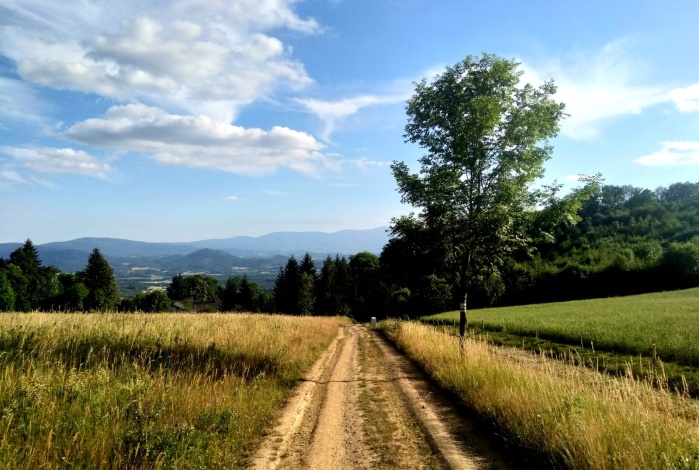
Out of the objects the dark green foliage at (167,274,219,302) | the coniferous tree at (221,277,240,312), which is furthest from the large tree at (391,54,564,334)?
the dark green foliage at (167,274,219,302)

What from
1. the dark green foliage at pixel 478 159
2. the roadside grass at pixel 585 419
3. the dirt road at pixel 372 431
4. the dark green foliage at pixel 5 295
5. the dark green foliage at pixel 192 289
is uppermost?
the dark green foliage at pixel 478 159

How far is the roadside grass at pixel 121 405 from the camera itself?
458cm

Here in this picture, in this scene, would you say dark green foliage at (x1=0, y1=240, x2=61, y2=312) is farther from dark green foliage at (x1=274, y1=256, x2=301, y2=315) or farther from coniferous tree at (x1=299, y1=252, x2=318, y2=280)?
coniferous tree at (x1=299, y1=252, x2=318, y2=280)

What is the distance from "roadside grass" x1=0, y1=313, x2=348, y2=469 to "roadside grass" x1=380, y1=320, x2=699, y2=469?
4504 millimetres

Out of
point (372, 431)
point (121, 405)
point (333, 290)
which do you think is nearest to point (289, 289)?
point (333, 290)

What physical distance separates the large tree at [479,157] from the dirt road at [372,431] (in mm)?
5019

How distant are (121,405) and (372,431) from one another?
4.30 m

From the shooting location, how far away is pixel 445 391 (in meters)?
9.83

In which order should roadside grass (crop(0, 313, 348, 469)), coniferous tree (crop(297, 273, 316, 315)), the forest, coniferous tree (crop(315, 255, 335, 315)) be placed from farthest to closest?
coniferous tree (crop(315, 255, 335, 315)) < coniferous tree (crop(297, 273, 316, 315)) < the forest < roadside grass (crop(0, 313, 348, 469))

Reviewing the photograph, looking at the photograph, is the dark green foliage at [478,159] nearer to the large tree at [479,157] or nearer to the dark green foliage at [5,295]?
the large tree at [479,157]

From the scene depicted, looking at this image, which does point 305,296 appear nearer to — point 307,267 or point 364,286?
point 307,267

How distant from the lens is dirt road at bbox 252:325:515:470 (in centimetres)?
579

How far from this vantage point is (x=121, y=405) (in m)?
6.01

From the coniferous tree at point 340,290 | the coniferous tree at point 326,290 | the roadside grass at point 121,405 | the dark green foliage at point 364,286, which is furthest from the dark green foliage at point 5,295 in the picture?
the roadside grass at point 121,405
